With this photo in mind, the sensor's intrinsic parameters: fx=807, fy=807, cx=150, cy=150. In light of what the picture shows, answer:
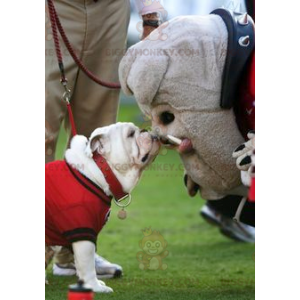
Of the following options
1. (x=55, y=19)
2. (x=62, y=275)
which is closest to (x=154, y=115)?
(x=55, y=19)

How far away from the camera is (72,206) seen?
6.52 ft

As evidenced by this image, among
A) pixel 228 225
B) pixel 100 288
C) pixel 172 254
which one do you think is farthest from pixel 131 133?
pixel 228 225

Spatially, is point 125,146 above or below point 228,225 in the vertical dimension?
above

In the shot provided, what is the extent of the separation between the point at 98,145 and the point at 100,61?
248 millimetres

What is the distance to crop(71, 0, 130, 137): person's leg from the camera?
211 cm

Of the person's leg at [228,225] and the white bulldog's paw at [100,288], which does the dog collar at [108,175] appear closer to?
the white bulldog's paw at [100,288]

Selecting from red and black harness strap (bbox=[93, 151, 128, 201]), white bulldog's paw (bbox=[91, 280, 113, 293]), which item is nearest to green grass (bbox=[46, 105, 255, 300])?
white bulldog's paw (bbox=[91, 280, 113, 293])

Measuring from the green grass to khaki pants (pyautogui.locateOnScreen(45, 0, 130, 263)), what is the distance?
0.07 meters

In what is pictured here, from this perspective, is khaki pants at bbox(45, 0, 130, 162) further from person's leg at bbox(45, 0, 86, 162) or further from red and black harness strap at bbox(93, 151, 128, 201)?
red and black harness strap at bbox(93, 151, 128, 201)

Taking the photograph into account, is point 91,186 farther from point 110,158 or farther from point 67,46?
point 67,46

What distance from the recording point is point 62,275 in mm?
2252

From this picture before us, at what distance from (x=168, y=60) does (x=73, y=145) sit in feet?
1.06

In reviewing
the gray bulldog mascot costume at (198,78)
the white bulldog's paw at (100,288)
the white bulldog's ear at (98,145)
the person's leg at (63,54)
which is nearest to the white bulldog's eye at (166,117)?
the gray bulldog mascot costume at (198,78)

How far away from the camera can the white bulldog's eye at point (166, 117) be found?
206cm
